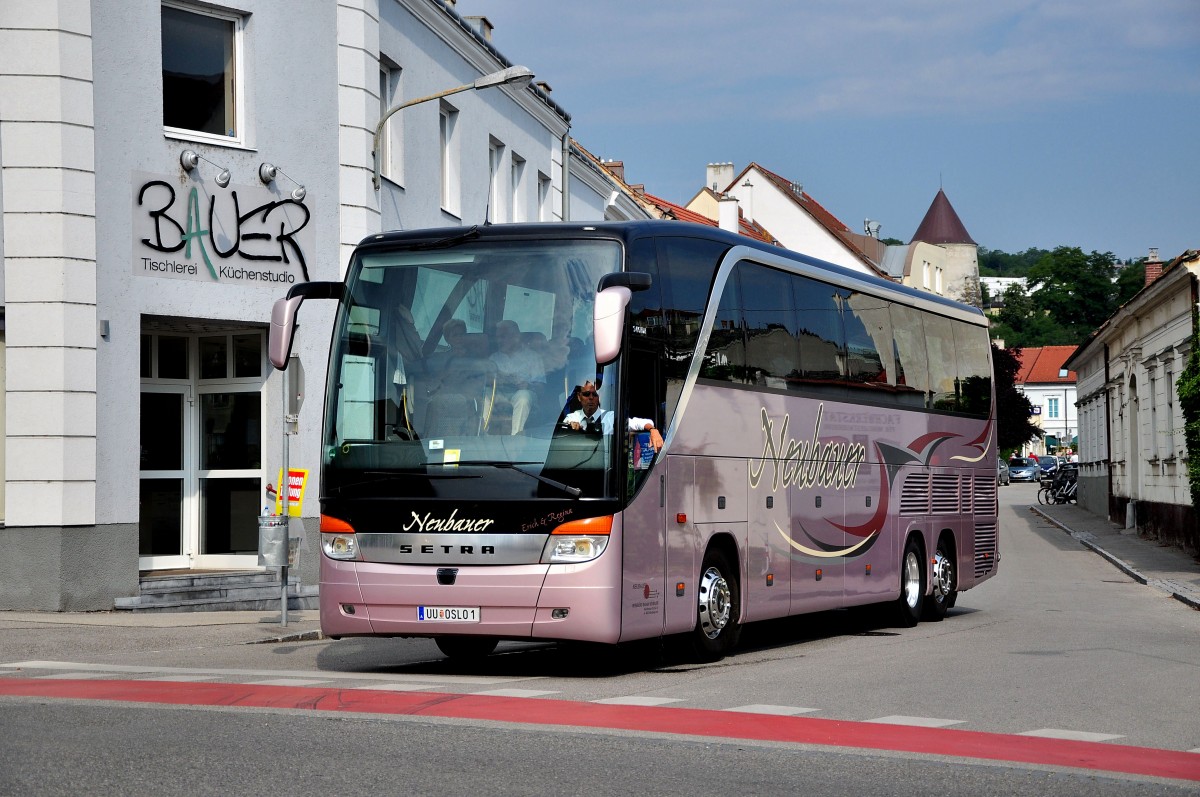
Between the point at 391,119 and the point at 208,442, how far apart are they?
5943 millimetres

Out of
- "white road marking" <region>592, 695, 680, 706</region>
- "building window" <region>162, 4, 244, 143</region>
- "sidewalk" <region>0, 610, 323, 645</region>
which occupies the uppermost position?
"building window" <region>162, 4, 244, 143</region>

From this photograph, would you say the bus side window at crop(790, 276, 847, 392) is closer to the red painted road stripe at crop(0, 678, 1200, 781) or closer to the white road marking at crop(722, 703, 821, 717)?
the white road marking at crop(722, 703, 821, 717)

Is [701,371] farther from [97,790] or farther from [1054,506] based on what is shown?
[1054,506]

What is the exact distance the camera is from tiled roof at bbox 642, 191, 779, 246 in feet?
183

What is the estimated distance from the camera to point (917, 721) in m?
9.46

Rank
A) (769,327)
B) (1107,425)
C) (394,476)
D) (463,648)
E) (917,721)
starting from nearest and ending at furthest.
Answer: (917,721)
(394,476)
(463,648)
(769,327)
(1107,425)

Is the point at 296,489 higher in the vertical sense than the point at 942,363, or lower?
lower

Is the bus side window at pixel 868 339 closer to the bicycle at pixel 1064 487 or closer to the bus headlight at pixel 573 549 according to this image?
the bus headlight at pixel 573 549

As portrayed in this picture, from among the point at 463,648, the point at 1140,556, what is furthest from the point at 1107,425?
the point at 463,648

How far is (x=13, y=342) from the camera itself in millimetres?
17703

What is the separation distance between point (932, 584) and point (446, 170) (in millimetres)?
11946

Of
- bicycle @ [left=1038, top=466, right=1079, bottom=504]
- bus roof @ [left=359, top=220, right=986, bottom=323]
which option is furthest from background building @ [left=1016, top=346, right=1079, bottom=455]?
bus roof @ [left=359, top=220, right=986, bottom=323]

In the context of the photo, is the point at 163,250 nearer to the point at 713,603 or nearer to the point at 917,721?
the point at 713,603

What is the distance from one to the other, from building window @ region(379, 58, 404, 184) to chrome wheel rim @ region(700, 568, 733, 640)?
11792 millimetres
